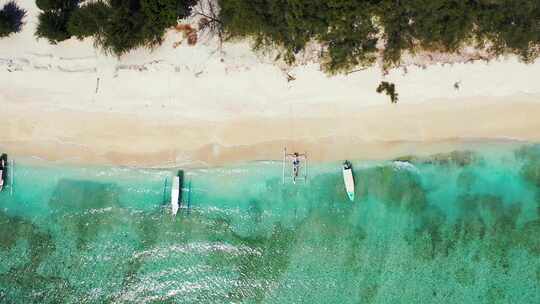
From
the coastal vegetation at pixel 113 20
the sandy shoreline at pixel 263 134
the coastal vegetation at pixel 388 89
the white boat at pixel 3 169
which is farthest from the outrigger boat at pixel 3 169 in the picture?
the coastal vegetation at pixel 388 89

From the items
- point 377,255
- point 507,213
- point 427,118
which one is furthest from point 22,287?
point 507,213

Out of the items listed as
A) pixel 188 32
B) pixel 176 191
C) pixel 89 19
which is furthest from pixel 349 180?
pixel 89 19

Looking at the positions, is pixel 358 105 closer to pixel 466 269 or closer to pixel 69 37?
pixel 466 269

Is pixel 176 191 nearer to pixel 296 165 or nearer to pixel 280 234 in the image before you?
pixel 280 234

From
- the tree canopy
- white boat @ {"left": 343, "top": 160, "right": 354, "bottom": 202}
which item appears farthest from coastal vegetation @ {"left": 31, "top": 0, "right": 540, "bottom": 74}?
white boat @ {"left": 343, "top": 160, "right": 354, "bottom": 202}

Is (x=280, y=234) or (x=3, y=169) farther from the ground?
(x=3, y=169)
